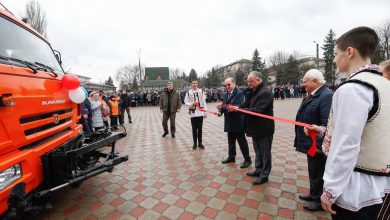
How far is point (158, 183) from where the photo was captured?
3.92 meters

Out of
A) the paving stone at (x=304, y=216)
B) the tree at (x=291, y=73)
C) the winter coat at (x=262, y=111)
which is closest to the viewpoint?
the paving stone at (x=304, y=216)

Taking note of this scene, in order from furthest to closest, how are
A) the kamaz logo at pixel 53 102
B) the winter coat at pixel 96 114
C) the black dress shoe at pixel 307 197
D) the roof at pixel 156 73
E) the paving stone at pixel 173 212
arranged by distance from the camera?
the roof at pixel 156 73 < the winter coat at pixel 96 114 < the black dress shoe at pixel 307 197 < the paving stone at pixel 173 212 < the kamaz logo at pixel 53 102

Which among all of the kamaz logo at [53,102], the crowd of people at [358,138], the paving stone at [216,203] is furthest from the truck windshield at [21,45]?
the crowd of people at [358,138]

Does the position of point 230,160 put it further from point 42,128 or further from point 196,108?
point 42,128

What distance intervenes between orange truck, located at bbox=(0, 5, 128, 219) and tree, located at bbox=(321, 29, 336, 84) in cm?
4734

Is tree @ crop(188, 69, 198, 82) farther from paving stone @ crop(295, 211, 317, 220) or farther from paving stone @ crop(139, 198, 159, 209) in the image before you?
paving stone @ crop(295, 211, 317, 220)

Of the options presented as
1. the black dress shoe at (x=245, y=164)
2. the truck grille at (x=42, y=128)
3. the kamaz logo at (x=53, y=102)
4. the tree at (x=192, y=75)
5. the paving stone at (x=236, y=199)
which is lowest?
the paving stone at (x=236, y=199)

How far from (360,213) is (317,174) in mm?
1762

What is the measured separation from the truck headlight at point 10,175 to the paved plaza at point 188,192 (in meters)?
1.20

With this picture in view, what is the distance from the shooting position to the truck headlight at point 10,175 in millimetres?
1938

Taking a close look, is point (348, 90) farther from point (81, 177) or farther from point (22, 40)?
point (22, 40)

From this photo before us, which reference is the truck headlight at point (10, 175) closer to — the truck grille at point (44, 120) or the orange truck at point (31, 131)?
the orange truck at point (31, 131)

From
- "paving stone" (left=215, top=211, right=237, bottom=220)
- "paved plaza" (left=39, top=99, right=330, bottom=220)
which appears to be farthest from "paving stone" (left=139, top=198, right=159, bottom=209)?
"paving stone" (left=215, top=211, right=237, bottom=220)

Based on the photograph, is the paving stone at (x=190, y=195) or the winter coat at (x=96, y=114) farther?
the winter coat at (x=96, y=114)
